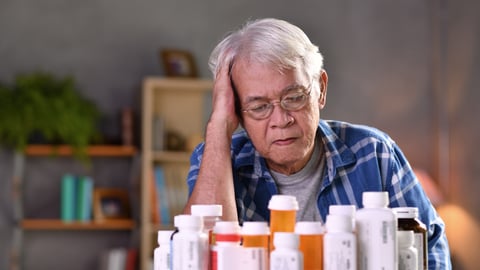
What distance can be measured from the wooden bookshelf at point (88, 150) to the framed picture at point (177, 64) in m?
0.52

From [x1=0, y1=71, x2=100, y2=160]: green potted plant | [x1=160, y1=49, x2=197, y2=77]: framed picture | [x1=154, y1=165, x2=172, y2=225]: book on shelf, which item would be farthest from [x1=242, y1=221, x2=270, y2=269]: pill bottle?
[x1=160, y1=49, x2=197, y2=77]: framed picture

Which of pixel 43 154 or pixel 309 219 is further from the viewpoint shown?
pixel 43 154

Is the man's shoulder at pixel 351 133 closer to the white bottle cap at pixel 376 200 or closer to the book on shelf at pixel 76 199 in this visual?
the white bottle cap at pixel 376 200

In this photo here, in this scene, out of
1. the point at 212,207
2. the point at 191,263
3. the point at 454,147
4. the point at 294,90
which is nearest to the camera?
the point at 191,263

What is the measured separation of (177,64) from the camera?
17.5ft

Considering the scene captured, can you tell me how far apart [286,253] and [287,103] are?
0.65 m

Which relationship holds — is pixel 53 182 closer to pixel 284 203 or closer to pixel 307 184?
pixel 307 184

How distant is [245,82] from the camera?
80.3 inches

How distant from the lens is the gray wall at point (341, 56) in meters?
5.37

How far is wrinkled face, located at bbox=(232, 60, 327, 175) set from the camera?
77.8 inches

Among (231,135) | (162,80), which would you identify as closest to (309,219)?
(231,135)

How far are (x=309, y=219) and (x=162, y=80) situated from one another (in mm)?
3261

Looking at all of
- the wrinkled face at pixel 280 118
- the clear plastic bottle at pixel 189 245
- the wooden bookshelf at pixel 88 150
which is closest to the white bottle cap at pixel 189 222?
the clear plastic bottle at pixel 189 245

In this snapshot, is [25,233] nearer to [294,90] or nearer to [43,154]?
[43,154]
